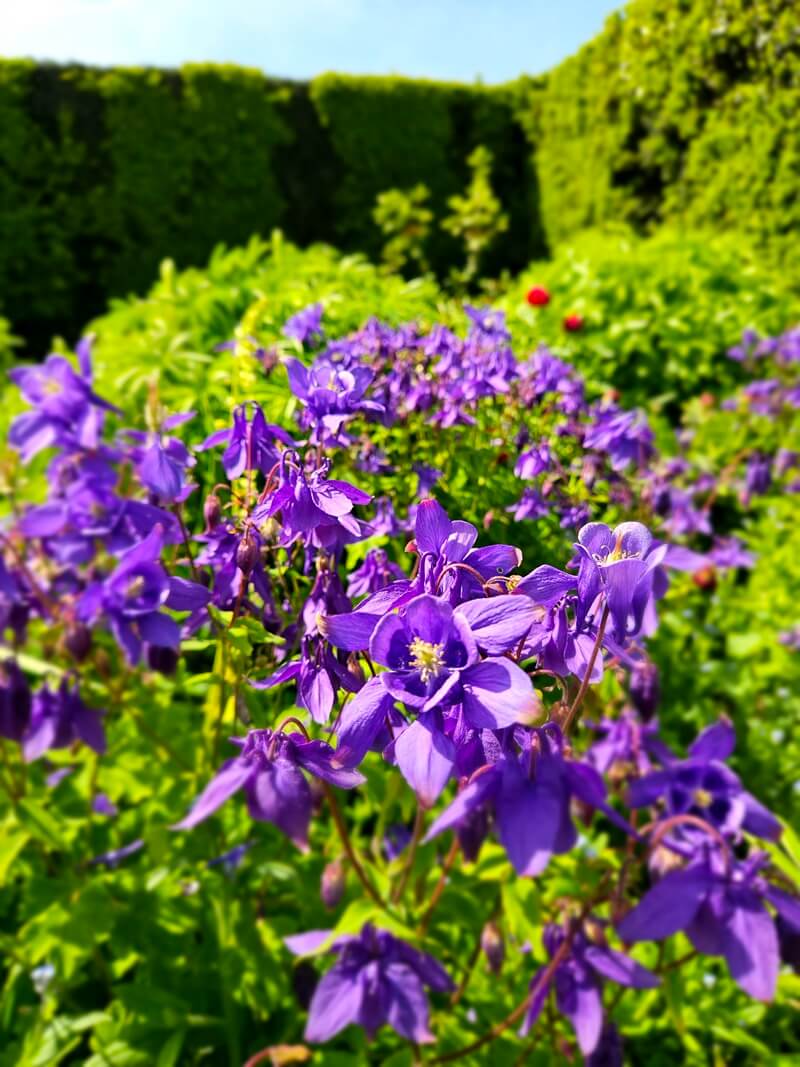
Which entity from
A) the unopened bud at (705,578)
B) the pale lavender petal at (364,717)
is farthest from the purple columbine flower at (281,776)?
the unopened bud at (705,578)

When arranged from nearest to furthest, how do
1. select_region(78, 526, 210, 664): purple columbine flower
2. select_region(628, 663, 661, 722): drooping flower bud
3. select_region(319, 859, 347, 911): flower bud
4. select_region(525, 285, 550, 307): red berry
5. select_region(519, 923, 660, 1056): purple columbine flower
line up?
select_region(78, 526, 210, 664): purple columbine flower, select_region(519, 923, 660, 1056): purple columbine flower, select_region(319, 859, 347, 911): flower bud, select_region(628, 663, 661, 722): drooping flower bud, select_region(525, 285, 550, 307): red berry

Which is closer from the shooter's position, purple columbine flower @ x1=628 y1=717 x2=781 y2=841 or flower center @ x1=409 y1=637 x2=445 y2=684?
flower center @ x1=409 y1=637 x2=445 y2=684

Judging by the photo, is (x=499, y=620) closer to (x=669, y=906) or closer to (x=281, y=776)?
(x=281, y=776)

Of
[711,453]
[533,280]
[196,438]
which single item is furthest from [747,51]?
[196,438]

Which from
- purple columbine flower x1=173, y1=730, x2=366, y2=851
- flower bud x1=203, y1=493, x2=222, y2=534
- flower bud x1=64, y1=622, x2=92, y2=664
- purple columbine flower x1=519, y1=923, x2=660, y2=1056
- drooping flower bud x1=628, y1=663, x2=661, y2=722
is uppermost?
flower bud x1=203, y1=493, x2=222, y2=534

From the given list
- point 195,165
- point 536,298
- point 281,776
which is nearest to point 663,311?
point 536,298

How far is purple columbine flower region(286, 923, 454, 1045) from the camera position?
3.94ft

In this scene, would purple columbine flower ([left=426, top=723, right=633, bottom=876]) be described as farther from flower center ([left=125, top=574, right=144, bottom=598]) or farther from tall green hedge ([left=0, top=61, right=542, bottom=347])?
tall green hedge ([left=0, top=61, right=542, bottom=347])

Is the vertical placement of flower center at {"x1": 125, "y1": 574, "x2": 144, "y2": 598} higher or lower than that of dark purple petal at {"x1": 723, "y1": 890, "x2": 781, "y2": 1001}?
higher

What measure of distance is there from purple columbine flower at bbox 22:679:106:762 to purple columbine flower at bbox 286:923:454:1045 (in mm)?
635

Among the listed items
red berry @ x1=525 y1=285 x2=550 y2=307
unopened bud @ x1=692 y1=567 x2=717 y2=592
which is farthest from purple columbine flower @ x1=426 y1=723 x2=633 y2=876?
red berry @ x1=525 y1=285 x2=550 y2=307

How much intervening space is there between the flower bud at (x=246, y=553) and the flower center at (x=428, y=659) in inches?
11.1

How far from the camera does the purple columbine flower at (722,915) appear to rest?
2.93ft

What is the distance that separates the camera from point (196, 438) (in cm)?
182
